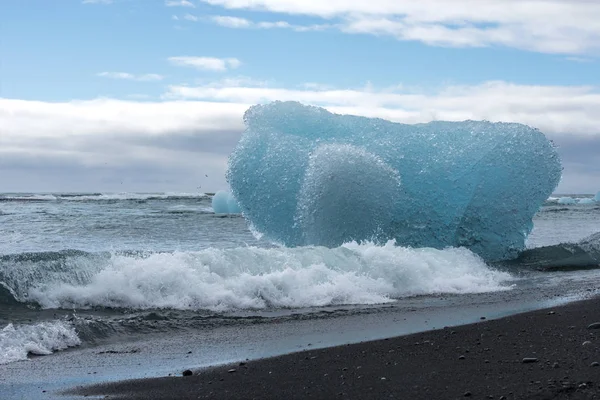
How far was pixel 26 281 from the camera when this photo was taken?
956cm

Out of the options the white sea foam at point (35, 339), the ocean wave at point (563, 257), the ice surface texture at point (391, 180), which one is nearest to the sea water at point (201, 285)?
the white sea foam at point (35, 339)

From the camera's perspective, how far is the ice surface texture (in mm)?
14102

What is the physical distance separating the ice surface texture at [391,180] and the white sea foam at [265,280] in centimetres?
144

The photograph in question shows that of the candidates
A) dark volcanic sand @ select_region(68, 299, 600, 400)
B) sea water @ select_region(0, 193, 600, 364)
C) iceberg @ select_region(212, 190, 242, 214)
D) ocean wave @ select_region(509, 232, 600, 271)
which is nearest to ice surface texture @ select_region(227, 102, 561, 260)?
ocean wave @ select_region(509, 232, 600, 271)

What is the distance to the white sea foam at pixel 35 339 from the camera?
6.66 m

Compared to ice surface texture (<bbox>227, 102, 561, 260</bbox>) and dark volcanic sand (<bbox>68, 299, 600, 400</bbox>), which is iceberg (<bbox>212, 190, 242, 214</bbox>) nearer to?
ice surface texture (<bbox>227, 102, 561, 260</bbox>)

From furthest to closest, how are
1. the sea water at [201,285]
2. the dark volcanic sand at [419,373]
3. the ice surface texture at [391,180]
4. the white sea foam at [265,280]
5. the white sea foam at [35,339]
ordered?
the ice surface texture at [391,180] → the white sea foam at [265,280] → the sea water at [201,285] → the white sea foam at [35,339] → the dark volcanic sand at [419,373]

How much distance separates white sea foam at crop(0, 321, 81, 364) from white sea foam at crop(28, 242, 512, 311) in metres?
1.88

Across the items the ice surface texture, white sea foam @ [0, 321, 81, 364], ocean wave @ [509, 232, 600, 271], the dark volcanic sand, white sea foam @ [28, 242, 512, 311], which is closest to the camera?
the dark volcanic sand

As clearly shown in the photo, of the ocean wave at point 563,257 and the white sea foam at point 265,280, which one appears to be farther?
the ocean wave at point 563,257

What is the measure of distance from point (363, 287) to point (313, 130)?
17.6 ft

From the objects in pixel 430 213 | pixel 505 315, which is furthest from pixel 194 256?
pixel 430 213

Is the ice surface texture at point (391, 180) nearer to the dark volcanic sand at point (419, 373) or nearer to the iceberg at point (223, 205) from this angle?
the dark volcanic sand at point (419, 373)

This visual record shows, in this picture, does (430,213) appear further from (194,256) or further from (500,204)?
(194,256)
